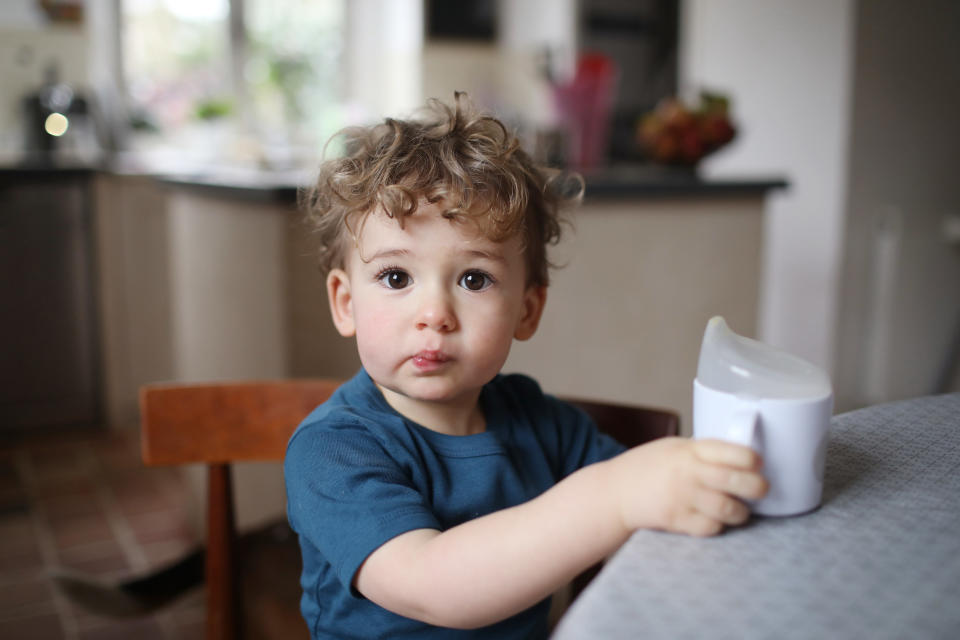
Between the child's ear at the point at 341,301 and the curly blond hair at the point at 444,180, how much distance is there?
13 mm

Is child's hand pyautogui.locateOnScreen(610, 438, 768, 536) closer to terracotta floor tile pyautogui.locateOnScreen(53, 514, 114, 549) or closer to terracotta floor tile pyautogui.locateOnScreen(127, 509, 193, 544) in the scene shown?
terracotta floor tile pyautogui.locateOnScreen(127, 509, 193, 544)

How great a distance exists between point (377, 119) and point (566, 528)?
3.34 metres

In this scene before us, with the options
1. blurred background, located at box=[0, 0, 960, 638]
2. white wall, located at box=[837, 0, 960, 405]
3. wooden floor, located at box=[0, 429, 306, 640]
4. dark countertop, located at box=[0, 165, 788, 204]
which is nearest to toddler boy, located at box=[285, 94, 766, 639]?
wooden floor, located at box=[0, 429, 306, 640]

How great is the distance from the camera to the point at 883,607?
0.43 m

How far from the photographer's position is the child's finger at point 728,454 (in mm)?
476

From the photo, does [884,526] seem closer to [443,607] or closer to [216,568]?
[443,607]

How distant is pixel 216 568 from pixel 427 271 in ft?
1.77

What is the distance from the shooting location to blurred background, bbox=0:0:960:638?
205 centimetres

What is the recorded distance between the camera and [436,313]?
2.27 feet

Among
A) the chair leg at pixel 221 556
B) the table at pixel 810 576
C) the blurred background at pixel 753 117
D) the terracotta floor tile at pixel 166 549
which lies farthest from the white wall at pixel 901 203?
the table at pixel 810 576

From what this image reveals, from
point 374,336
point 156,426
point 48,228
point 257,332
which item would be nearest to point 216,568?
point 156,426

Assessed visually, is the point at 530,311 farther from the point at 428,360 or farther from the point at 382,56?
the point at 382,56

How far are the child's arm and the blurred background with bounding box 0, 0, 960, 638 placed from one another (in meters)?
1.05

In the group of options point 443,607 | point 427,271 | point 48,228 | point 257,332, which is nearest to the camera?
point 443,607
